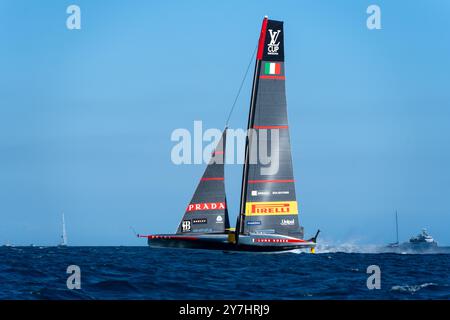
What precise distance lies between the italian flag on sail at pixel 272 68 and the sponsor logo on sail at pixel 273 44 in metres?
0.93

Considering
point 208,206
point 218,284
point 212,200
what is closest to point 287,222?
point 212,200

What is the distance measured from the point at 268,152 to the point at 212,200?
7736 millimetres

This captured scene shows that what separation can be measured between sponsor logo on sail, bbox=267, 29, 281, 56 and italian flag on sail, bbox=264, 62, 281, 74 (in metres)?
0.93

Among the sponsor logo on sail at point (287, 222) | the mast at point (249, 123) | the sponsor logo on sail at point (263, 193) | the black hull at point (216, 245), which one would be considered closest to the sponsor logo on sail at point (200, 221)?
the black hull at point (216, 245)

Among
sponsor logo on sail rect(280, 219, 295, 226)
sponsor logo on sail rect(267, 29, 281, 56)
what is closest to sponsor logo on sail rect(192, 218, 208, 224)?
sponsor logo on sail rect(280, 219, 295, 226)

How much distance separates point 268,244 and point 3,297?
3106cm

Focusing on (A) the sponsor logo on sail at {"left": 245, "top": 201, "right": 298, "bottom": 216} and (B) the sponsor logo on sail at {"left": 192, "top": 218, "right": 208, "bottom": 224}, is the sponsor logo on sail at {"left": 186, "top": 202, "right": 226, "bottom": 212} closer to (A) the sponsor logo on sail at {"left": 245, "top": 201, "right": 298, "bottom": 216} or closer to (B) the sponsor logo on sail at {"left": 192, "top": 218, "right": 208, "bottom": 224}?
(B) the sponsor logo on sail at {"left": 192, "top": 218, "right": 208, "bottom": 224}

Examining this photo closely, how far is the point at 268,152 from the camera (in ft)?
169

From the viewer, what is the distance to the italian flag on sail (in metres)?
51.6

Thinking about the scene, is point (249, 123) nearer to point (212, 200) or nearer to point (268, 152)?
point (268, 152)

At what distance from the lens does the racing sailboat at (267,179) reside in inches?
2005
